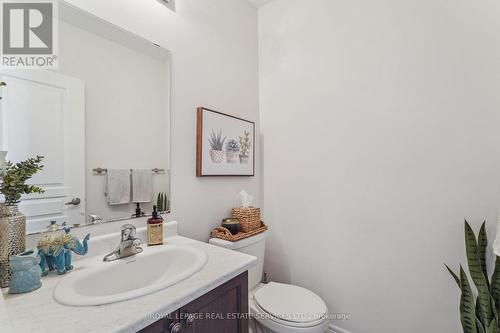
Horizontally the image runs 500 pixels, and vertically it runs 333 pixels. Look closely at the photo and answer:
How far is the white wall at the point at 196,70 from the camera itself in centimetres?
113

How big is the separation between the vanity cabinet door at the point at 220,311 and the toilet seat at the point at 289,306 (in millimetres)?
321

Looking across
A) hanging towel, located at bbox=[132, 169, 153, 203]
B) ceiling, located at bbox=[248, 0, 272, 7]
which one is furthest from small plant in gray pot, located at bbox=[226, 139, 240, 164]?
ceiling, located at bbox=[248, 0, 272, 7]

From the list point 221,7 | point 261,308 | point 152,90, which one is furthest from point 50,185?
point 221,7

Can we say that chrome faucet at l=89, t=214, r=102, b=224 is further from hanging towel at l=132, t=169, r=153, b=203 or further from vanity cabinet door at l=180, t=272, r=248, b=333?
vanity cabinet door at l=180, t=272, r=248, b=333

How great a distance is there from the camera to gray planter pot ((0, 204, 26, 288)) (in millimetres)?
640

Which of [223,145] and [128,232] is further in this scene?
[223,145]

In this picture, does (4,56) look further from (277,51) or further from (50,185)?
(277,51)

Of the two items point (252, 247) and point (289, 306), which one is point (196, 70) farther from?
point (289, 306)

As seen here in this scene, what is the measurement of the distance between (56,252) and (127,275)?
0.84ft

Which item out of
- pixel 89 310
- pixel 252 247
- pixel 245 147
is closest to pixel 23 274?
pixel 89 310

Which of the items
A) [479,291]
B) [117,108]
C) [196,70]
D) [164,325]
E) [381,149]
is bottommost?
[479,291]

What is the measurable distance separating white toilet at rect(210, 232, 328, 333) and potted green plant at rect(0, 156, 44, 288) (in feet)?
2.70

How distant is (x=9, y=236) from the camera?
656 mm

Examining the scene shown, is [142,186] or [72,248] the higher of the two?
[142,186]
